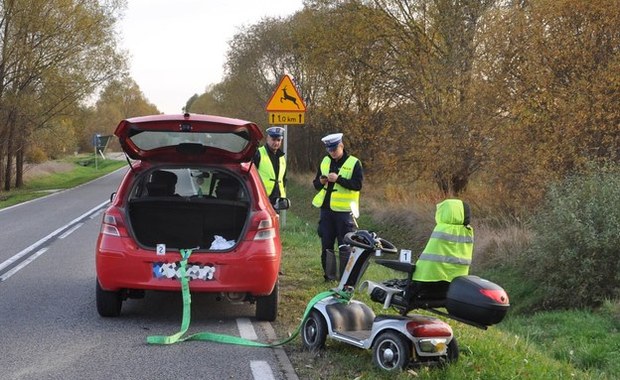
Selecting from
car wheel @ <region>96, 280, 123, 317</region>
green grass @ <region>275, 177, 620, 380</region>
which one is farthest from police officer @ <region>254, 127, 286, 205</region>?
car wheel @ <region>96, 280, 123, 317</region>

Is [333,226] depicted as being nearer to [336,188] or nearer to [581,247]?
[336,188]

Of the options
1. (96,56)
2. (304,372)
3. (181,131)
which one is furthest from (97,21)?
(304,372)

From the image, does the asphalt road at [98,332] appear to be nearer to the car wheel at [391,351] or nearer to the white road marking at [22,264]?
the white road marking at [22,264]

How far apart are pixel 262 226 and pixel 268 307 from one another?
2.63 feet

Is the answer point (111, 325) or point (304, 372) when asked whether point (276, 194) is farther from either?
point (304, 372)

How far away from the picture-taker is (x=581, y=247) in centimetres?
885

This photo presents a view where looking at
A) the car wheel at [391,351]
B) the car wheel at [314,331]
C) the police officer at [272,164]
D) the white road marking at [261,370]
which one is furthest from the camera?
A: the police officer at [272,164]

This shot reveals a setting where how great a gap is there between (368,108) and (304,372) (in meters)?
17.3

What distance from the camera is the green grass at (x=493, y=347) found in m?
4.72

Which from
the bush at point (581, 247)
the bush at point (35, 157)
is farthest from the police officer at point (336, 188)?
the bush at point (35, 157)

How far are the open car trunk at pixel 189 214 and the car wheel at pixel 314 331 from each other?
1692 mm

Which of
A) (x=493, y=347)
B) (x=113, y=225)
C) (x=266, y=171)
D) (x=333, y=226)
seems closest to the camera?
(x=493, y=347)

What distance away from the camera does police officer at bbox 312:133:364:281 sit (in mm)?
8141

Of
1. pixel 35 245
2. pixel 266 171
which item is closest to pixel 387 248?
pixel 266 171
